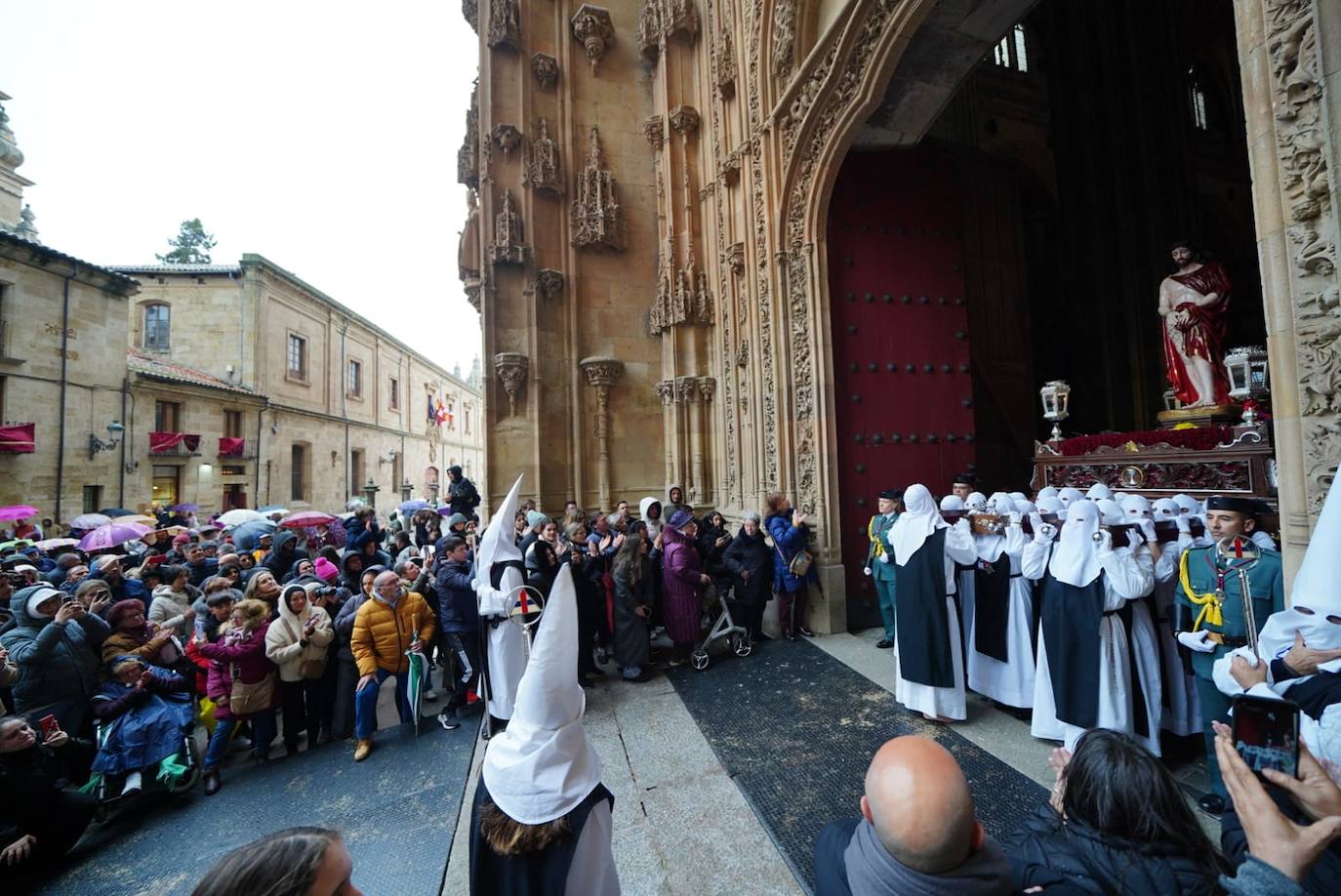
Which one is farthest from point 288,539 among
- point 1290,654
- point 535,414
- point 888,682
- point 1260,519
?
point 1260,519

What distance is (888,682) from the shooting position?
4.96 metres

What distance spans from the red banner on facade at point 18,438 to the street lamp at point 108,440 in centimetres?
141

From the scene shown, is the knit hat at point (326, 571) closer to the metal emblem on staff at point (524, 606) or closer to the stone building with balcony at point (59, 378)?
the metal emblem on staff at point (524, 606)

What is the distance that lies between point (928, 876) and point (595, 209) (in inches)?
430

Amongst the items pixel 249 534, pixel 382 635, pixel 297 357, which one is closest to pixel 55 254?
pixel 297 357

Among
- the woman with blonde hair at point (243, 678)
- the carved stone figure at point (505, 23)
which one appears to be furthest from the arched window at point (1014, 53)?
the woman with blonde hair at point (243, 678)

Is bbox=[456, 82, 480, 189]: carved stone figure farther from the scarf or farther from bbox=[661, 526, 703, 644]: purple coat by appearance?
the scarf

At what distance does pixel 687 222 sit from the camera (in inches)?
393

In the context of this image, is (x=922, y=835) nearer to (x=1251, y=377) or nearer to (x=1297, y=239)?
(x=1297, y=239)

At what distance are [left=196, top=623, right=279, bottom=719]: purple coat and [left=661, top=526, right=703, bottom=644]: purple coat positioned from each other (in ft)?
11.7

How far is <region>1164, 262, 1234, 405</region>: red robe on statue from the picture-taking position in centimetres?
560

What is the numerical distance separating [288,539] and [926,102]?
9.92m

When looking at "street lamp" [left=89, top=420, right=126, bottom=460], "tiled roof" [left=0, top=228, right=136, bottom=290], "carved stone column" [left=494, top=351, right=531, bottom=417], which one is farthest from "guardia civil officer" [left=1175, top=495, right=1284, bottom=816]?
"tiled roof" [left=0, top=228, right=136, bottom=290]

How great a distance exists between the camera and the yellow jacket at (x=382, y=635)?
14.6 ft
